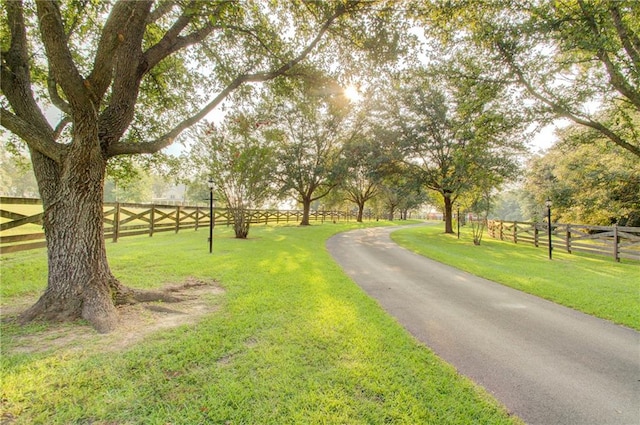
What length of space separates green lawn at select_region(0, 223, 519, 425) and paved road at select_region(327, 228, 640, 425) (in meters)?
0.35

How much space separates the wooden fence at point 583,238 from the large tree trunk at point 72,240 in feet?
49.0

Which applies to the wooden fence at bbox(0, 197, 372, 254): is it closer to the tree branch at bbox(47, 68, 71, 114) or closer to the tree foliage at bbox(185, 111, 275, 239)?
the tree foliage at bbox(185, 111, 275, 239)

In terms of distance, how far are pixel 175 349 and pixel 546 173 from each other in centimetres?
3008

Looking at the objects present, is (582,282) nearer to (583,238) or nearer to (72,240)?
(583,238)

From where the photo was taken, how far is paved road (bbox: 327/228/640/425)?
2.23m

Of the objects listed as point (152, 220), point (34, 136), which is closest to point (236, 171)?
point (152, 220)

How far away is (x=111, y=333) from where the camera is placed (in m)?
3.04

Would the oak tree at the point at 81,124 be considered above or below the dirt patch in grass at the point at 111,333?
above

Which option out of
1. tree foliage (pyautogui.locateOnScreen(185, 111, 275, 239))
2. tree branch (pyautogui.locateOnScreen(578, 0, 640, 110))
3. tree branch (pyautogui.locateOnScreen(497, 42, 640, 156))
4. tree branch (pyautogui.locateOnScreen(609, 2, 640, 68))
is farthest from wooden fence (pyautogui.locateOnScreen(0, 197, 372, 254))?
tree branch (pyautogui.locateOnScreen(609, 2, 640, 68))

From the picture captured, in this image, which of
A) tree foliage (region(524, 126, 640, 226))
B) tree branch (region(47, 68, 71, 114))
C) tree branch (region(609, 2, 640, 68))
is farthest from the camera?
tree foliage (region(524, 126, 640, 226))

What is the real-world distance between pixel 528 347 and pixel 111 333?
4.94 metres

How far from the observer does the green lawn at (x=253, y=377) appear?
1.98m

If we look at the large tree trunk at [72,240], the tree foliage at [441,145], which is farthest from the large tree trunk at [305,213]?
the large tree trunk at [72,240]

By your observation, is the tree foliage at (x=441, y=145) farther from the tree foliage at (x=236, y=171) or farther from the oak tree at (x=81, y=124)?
the oak tree at (x=81, y=124)
